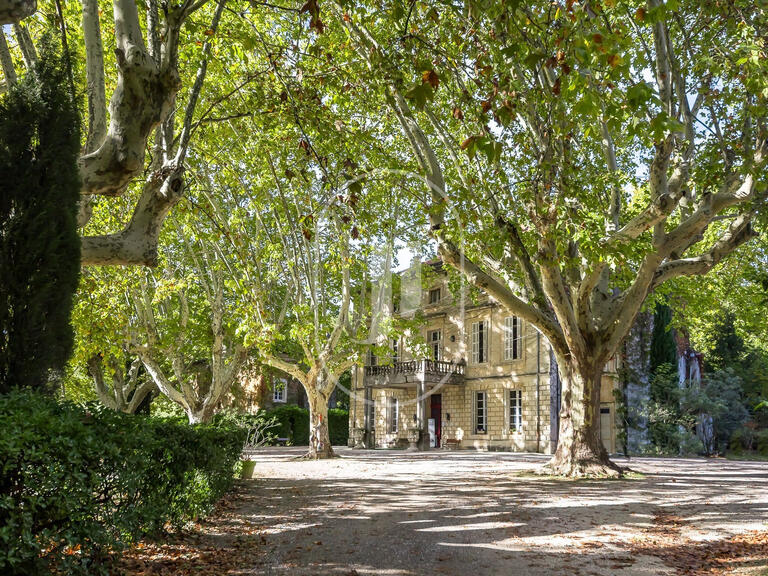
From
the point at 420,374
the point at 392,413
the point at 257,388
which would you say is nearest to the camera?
the point at 420,374

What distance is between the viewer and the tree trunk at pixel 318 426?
19.1 m

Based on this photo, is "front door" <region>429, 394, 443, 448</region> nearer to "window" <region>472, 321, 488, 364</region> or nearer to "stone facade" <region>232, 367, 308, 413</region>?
"window" <region>472, 321, 488, 364</region>

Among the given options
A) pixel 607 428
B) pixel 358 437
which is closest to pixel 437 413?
pixel 358 437

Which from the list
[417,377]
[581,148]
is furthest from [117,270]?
[417,377]

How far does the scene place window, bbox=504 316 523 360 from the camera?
27297mm

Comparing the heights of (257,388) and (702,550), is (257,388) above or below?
above

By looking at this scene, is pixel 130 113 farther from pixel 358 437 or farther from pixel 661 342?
pixel 358 437

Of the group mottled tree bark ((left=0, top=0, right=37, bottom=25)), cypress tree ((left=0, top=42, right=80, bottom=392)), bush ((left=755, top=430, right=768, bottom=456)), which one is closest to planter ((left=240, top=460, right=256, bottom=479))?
cypress tree ((left=0, top=42, right=80, bottom=392))

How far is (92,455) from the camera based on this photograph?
157 inches

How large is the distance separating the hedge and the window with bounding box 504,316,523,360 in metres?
13.0

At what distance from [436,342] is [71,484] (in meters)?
29.0

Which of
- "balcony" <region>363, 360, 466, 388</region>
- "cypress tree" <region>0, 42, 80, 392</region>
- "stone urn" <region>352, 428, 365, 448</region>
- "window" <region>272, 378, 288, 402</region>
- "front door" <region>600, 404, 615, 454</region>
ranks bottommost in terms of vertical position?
"stone urn" <region>352, 428, 365, 448</region>

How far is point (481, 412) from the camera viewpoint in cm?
2908

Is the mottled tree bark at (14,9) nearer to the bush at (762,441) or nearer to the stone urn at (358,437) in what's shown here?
the stone urn at (358,437)
